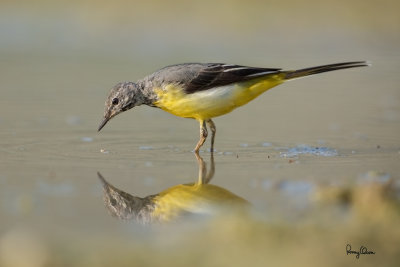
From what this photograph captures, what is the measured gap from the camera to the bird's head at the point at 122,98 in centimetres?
865

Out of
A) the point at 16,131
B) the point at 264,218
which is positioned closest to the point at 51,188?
the point at 264,218

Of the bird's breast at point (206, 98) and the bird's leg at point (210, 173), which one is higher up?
the bird's breast at point (206, 98)

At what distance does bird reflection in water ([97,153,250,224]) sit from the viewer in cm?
575

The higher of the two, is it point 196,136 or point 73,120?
point 73,120

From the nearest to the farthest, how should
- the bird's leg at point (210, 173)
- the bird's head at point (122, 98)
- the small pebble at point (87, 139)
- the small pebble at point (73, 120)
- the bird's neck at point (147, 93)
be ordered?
the bird's leg at point (210, 173), the bird's neck at point (147, 93), the bird's head at point (122, 98), the small pebble at point (87, 139), the small pebble at point (73, 120)

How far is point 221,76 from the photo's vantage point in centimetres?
851

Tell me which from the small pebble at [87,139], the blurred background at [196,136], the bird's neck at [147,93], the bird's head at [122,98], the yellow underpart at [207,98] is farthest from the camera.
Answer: the small pebble at [87,139]

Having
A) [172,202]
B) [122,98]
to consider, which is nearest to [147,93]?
[122,98]

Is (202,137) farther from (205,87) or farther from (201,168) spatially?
(201,168)

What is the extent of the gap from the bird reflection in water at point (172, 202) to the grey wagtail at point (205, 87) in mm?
1717

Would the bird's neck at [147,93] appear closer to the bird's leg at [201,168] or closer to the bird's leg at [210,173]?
the bird's leg at [201,168]

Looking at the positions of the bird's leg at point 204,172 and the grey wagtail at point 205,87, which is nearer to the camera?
the bird's leg at point 204,172

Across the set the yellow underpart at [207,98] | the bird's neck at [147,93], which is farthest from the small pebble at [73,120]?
the yellow underpart at [207,98]

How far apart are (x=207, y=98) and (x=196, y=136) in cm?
121
